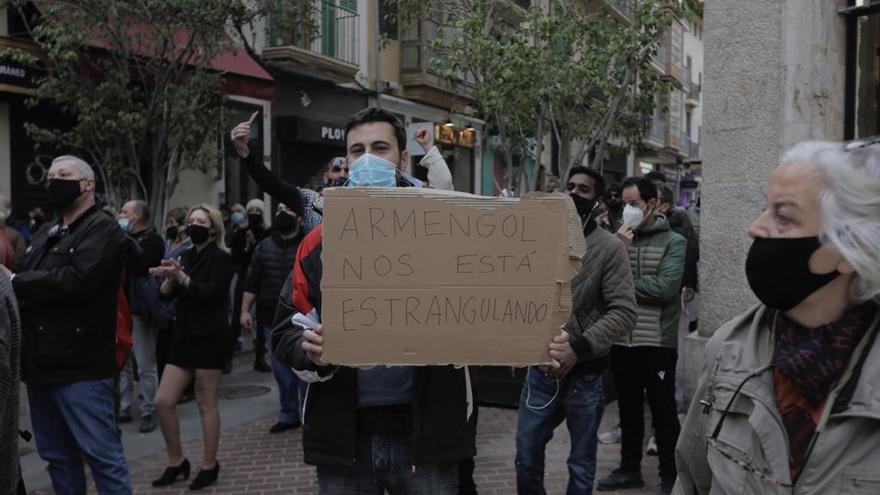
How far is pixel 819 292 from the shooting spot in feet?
6.02

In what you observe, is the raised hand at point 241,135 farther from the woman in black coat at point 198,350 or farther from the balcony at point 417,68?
the balcony at point 417,68

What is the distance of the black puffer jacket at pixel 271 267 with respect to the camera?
7.17 m

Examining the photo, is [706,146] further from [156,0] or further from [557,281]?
[156,0]

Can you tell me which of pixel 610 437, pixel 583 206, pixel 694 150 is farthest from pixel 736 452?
pixel 694 150

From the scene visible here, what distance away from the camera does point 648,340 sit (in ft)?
17.4

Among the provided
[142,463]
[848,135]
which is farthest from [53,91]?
[848,135]

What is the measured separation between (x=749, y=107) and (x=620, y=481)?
9.14 feet

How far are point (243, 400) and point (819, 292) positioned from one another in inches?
279

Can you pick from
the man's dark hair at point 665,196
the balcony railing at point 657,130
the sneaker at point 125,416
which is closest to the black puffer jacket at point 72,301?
the sneaker at point 125,416

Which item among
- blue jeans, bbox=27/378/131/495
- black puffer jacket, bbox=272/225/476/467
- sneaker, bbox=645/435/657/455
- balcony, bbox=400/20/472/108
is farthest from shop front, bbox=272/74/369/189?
black puffer jacket, bbox=272/225/476/467

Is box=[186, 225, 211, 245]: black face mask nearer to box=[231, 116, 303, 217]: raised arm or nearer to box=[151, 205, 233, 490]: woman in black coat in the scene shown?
box=[151, 205, 233, 490]: woman in black coat

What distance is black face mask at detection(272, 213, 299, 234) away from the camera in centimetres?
713

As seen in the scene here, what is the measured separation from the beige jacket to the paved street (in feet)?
11.4

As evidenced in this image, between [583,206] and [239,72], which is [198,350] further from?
[239,72]
